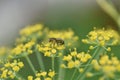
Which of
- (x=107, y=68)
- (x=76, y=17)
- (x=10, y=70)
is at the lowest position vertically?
(x=107, y=68)

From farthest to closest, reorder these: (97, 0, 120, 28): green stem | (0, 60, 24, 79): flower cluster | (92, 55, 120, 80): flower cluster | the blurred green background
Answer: the blurred green background, (97, 0, 120, 28): green stem, (0, 60, 24, 79): flower cluster, (92, 55, 120, 80): flower cluster

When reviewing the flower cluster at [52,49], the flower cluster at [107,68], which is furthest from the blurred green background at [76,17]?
the flower cluster at [107,68]

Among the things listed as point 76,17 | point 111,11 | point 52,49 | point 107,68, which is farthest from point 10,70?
point 76,17

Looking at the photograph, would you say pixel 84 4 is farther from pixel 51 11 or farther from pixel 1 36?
pixel 1 36

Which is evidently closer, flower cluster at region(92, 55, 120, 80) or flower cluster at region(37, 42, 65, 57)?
flower cluster at region(92, 55, 120, 80)

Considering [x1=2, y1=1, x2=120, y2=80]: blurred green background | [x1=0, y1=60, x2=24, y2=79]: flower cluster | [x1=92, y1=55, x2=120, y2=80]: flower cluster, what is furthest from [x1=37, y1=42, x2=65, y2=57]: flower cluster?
[x1=2, y1=1, x2=120, y2=80]: blurred green background

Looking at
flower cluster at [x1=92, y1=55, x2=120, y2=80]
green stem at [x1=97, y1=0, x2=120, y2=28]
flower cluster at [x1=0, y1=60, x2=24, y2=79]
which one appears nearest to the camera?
flower cluster at [x1=92, y1=55, x2=120, y2=80]

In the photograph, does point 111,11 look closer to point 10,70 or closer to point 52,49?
point 52,49

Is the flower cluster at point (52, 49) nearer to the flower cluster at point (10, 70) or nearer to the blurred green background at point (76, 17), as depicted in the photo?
the flower cluster at point (10, 70)

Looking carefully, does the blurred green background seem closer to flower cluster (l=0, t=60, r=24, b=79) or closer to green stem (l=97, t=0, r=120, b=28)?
green stem (l=97, t=0, r=120, b=28)

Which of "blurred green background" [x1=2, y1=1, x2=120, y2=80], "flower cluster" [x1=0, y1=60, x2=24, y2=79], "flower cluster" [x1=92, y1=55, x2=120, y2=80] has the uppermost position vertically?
"blurred green background" [x1=2, y1=1, x2=120, y2=80]

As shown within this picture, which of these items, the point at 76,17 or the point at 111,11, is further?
the point at 76,17
